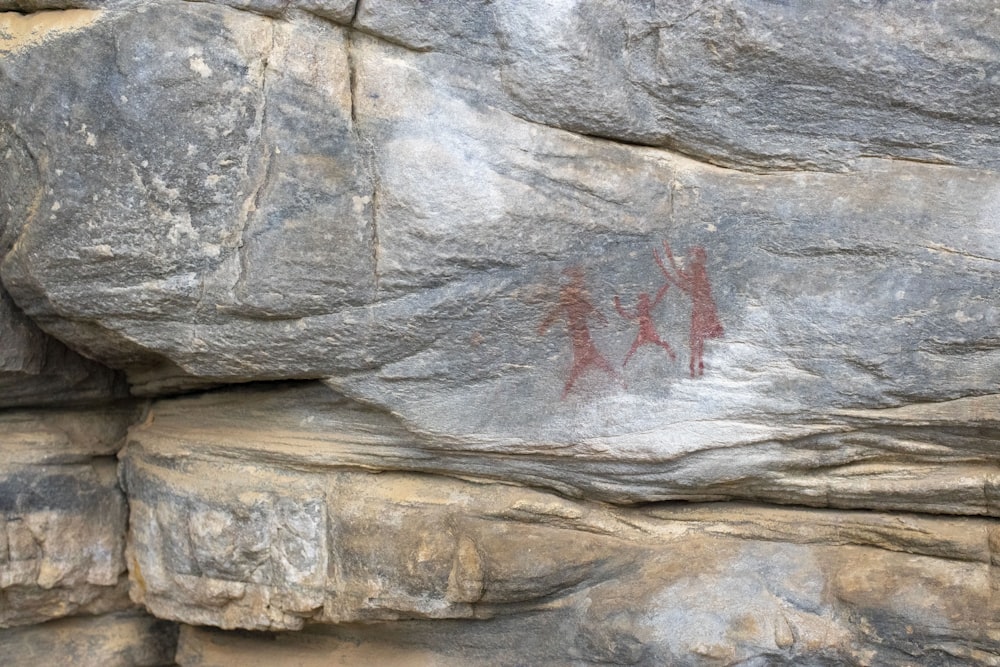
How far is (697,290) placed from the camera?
296cm

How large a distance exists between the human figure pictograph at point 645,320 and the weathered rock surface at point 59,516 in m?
1.89

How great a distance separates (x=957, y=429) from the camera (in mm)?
2904

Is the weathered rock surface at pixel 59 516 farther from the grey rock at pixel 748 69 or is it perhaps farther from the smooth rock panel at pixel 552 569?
the grey rock at pixel 748 69

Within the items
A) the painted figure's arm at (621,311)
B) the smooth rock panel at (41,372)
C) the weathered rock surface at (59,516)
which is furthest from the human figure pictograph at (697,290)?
the weathered rock surface at (59,516)

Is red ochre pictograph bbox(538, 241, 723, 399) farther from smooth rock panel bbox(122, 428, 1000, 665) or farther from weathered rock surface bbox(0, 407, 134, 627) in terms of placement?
weathered rock surface bbox(0, 407, 134, 627)

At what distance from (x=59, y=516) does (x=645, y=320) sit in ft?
6.74

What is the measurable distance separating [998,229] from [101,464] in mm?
2945

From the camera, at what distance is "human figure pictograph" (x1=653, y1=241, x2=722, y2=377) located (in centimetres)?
295

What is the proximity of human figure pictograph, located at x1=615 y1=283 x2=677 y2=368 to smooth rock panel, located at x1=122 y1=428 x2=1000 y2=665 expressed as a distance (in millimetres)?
539

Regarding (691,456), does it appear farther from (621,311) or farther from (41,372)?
(41,372)

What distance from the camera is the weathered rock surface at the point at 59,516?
11.3 feet

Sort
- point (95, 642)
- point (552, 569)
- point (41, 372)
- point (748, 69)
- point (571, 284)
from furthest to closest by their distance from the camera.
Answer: point (95, 642) → point (41, 372) → point (552, 569) → point (571, 284) → point (748, 69)

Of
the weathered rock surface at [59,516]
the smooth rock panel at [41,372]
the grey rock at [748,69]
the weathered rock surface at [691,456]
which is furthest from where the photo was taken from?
A: the weathered rock surface at [59,516]

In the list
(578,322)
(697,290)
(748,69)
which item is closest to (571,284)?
(578,322)
